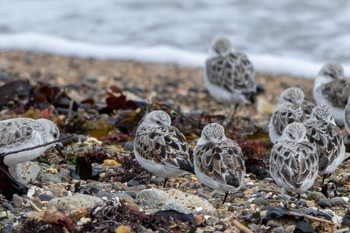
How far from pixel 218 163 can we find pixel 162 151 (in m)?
0.58

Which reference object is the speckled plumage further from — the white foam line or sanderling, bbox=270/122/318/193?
the white foam line

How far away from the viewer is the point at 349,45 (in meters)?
14.6

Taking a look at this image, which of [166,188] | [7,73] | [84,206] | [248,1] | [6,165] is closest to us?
[84,206]

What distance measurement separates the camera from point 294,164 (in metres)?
5.91

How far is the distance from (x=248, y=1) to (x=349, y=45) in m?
3.30

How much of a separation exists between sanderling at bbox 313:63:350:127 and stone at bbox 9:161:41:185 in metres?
4.03

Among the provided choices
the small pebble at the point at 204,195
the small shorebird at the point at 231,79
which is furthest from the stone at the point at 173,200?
the small shorebird at the point at 231,79

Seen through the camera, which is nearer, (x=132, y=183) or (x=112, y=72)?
(x=132, y=183)

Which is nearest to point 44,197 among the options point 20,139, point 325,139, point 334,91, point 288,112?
point 20,139

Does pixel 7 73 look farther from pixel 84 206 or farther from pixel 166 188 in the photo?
pixel 84 206

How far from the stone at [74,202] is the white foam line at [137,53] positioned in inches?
334

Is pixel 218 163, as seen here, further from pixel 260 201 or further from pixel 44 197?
pixel 44 197

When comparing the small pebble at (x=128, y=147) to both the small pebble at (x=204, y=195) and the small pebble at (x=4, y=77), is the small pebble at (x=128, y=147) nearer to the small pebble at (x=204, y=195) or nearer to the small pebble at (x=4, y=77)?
the small pebble at (x=204, y=195)

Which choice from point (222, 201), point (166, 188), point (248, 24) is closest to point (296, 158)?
point (222, 201)
